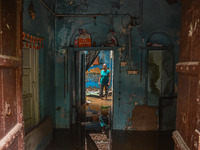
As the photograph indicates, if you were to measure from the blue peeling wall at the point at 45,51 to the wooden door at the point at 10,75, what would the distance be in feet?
5.21

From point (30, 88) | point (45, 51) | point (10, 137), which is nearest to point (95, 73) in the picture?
point (45, 51)

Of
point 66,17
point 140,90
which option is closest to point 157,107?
point 140,90

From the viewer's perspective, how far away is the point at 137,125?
14.3 feet

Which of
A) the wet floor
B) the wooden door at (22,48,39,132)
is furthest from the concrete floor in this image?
the wooden door at (22,48,39,132)

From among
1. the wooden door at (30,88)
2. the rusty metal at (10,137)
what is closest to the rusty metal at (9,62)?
the rusty metal at (10,137)

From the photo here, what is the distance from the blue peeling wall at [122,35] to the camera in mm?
4172

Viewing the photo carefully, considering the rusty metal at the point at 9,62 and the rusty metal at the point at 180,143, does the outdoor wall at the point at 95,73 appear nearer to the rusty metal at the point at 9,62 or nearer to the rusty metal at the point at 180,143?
the rusty metal at the point at 180,143

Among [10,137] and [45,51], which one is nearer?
[10,137]

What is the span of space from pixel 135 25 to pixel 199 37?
333cm

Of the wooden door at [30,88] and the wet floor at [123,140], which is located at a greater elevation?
the wooden door at [30,88]

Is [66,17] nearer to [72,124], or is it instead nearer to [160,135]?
[72,124]

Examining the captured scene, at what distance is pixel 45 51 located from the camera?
3.68 meters

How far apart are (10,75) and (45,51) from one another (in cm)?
259

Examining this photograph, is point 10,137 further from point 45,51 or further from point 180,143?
point 45,51
